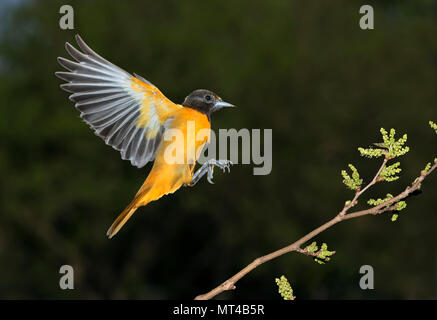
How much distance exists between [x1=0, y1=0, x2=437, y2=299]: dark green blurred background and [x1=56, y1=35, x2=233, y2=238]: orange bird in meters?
28.0

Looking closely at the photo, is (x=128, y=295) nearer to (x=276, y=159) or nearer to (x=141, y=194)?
(x=276, y=159)

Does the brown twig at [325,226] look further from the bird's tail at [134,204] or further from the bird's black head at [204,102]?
the bird's black head at [204,102]

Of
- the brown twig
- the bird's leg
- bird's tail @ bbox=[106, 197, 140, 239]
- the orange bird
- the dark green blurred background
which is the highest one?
the dark green blurred background

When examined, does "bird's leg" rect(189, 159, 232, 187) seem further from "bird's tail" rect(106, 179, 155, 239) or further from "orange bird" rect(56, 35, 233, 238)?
"bird's tail" rect(106, 179, 155, 239)

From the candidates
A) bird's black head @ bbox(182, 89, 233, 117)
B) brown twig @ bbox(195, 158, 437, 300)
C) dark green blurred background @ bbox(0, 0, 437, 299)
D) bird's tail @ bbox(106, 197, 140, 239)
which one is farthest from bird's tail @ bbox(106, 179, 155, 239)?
dark green blurred background @ bbox(0, 0, 437, 299)

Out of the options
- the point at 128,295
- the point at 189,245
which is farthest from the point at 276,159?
the point at 128,295

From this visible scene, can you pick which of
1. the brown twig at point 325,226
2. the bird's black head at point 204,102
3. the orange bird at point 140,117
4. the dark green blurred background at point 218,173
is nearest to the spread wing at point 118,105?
the orange bird at point 140,117

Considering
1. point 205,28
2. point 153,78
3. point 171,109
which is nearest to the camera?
point 171,109

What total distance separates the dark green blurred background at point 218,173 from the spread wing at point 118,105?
91.7ft

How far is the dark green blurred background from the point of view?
1339 inches

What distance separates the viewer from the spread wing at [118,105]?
12.4ft

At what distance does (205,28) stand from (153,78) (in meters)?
7.21
